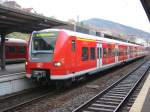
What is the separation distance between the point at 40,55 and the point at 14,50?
14.7 metres

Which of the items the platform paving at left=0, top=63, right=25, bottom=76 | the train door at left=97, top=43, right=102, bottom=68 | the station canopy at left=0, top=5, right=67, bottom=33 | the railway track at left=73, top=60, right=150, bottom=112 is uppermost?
the station canopy at left=0, top=5, right=67, bottom=33

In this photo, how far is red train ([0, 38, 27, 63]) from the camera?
26.0 meters

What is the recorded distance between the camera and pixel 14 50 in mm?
26922

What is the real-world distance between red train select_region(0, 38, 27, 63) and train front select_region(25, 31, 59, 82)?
12990 mm

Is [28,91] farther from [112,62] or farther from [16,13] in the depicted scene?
[112,62]

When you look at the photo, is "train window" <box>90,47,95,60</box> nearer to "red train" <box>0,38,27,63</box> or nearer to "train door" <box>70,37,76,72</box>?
"train door" <box>70,37,76,72</box>

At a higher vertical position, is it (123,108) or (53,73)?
(53,73)

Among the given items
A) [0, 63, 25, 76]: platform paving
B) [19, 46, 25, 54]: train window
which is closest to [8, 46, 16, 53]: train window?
[19, 46, 25, 54]: train window

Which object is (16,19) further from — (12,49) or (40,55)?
(12,49)

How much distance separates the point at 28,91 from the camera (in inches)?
527

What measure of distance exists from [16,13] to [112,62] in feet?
34.4

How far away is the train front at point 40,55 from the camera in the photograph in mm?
12461

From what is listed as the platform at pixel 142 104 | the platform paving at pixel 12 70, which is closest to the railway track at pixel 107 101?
the platform at pixel 142 104

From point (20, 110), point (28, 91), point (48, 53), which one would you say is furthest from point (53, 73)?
point (20, 110)
